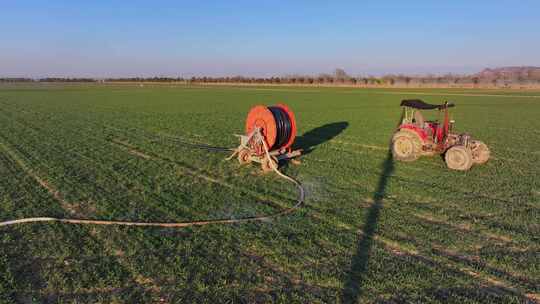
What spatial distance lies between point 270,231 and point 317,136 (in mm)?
11776

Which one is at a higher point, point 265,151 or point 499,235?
point 265,151

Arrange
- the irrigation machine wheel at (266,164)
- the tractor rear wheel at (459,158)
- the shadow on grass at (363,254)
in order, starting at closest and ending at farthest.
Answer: the shadow on grass at (363,254) → the tractor rear wheel at (459,158) → the irrigation machine wheel at (266,164)

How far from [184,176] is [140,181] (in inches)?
47.6

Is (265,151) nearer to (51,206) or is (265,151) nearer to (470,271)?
(51,206)

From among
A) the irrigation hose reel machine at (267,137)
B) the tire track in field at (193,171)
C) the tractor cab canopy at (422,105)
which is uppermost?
the tractor cab canopy at (422,105)

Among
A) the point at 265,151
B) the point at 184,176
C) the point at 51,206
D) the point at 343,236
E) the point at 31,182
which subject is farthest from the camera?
the point at 265,151

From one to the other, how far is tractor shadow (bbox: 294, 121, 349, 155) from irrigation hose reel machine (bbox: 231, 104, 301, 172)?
230cm

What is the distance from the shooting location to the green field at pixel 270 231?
5.36m

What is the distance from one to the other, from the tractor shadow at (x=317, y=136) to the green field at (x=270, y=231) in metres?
1.49

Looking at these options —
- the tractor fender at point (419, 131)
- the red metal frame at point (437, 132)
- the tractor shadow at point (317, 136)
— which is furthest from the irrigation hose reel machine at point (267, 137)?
the red metal frame at point (437, 132)

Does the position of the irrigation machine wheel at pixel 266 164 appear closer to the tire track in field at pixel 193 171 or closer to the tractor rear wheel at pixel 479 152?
the tire track in field at pixel 193 171

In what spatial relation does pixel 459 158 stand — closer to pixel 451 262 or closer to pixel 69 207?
pixel 451 262

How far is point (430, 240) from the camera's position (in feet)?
22.4

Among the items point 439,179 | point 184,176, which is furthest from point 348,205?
point 184,176
